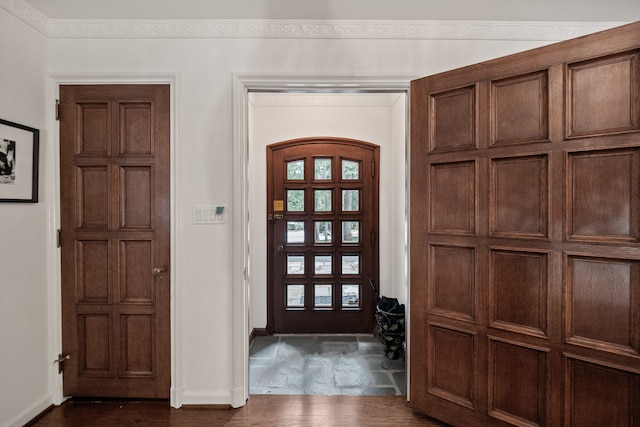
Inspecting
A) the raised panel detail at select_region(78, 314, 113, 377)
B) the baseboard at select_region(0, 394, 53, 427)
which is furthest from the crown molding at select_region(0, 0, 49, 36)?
the baseboard at select_region(0, 394, 53, 427)

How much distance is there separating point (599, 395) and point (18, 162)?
11.5ft

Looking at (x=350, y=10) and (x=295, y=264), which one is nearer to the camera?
(x=350, y=10)

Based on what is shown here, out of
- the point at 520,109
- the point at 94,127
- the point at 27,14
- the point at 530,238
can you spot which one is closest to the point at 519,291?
the point at 530,238

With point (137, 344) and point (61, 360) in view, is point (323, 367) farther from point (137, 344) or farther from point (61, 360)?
point (61, 360)

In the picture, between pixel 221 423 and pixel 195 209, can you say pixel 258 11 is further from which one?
pixel 221 423

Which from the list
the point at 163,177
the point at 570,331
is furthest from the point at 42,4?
the point at 570,331

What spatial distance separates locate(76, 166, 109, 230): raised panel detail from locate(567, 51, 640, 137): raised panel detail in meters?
2.88

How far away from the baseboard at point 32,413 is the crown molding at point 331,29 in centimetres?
246

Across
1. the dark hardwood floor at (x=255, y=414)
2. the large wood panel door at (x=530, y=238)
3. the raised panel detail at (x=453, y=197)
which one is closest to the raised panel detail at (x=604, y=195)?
the large wood panel door at (x=530, y=238)

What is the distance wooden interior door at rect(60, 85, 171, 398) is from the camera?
7.51 feet

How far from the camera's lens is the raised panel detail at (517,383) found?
178 cm

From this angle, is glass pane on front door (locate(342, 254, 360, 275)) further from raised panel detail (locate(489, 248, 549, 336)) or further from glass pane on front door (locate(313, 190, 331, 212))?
raised panel detail (locate(489, 248, 549, 336))

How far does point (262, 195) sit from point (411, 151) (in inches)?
74.4

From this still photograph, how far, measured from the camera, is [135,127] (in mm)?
2295
